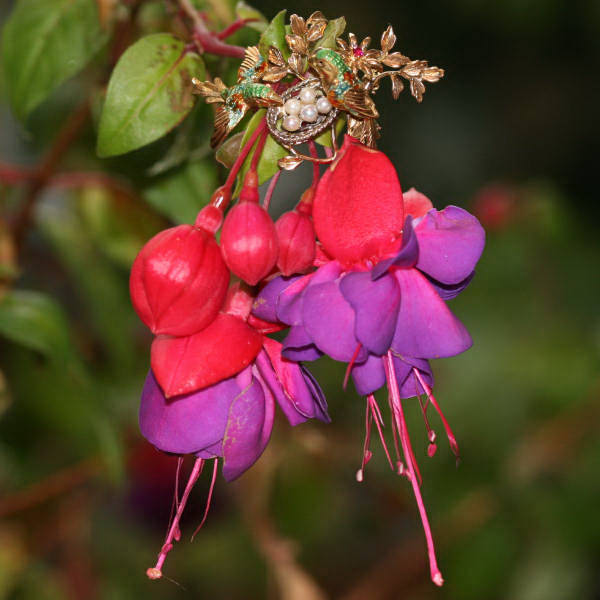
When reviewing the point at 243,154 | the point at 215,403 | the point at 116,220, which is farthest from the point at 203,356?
the point at 116,220

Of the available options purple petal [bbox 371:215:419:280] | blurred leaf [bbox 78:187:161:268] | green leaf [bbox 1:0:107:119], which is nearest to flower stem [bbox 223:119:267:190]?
purple petal [bbox 371:215:419:280]

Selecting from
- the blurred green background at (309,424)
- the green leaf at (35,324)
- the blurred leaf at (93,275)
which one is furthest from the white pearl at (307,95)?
the blurred leaf at (93,275)

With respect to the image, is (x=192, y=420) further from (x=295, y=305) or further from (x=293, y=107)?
(x=293, y=107)

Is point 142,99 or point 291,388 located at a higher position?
point 142,99

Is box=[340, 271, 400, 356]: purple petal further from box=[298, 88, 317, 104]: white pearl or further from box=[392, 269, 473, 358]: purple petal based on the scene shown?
box=[298, 88, 317, 104]: white pearl

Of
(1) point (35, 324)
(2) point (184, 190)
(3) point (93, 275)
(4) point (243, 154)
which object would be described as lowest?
(3) point (93, 275)
